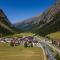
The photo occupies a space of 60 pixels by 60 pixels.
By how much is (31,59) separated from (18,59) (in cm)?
A: 436

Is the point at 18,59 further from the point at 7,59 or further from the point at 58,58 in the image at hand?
the point at 58,58

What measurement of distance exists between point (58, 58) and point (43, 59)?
491 cm

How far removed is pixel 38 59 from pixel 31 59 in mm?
2468

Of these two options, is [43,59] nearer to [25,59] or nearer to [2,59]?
[25,59]

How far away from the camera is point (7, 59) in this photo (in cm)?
9138

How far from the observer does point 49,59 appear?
8981 cm

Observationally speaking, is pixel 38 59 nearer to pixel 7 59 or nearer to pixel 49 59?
pixel 49 59

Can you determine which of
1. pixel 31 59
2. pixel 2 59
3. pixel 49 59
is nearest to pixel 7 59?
pixel 2 59

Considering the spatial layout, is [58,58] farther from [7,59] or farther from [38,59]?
[7,59]

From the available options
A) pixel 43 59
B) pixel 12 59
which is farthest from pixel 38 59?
pixel 12 59

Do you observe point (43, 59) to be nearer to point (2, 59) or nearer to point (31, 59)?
point (31, 59)

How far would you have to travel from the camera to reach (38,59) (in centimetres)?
9019

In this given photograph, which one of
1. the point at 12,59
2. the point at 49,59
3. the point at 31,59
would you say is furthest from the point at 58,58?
the point at 12,59

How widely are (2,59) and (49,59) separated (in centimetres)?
1575
